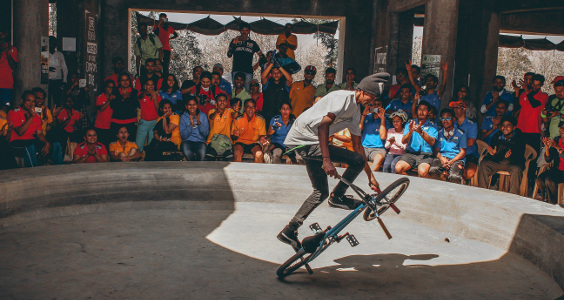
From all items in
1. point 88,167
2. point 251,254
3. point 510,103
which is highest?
point 510,103

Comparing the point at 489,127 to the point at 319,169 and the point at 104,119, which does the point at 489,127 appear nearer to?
the point at 319,169

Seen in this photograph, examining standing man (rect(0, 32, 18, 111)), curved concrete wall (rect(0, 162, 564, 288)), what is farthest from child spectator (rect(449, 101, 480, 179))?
standing man (rect(0, 32, 18, 111))

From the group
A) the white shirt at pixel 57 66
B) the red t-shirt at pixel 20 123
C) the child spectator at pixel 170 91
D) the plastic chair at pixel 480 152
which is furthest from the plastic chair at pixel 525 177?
the white shirt at pixel 57 66

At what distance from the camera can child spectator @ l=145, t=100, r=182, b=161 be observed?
9070 millimetres

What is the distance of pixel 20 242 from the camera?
5145 mm

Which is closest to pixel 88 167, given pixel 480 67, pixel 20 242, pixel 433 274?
pixel 20 242

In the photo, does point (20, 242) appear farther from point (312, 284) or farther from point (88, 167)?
point (312, 284)

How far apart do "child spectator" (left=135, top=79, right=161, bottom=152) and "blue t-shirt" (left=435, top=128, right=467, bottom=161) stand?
15.7 ft

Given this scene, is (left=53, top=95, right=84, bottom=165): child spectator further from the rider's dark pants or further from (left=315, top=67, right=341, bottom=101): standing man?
the rider's dark pants

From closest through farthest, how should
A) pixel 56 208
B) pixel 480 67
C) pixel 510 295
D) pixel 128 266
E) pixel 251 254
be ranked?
pixel 510 295, pixel 128 266, pixel 251 254, pixel 56 208, pixel 480 67

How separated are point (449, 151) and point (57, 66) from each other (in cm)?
877

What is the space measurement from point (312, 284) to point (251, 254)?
2.93 feet

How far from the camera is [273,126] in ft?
30.5

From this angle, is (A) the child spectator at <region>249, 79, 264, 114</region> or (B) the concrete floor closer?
(B) the concrete floor
